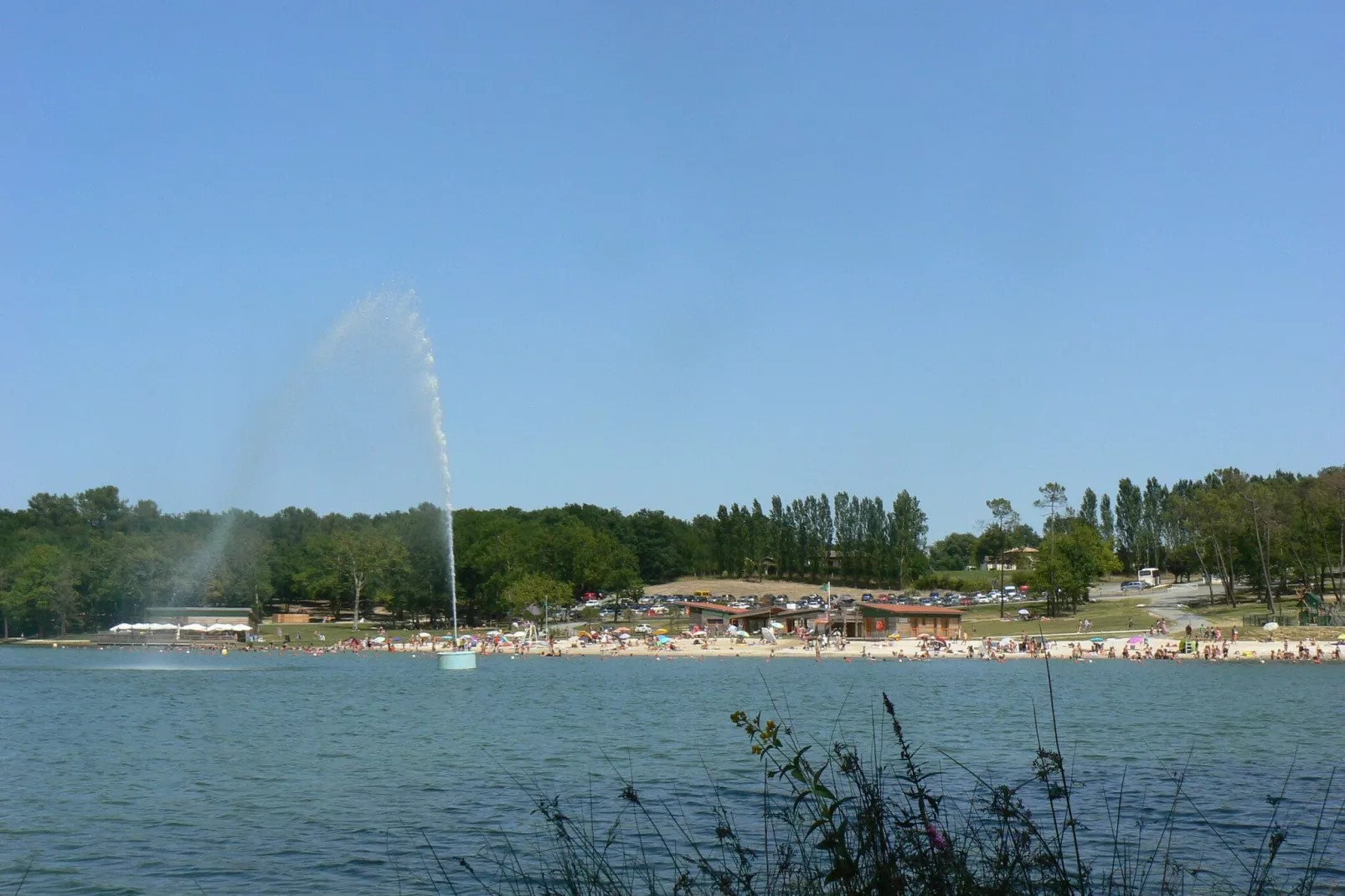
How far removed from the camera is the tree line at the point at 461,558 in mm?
115938

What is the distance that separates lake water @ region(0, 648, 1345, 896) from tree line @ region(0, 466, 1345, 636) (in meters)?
35.0

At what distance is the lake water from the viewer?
21516mm

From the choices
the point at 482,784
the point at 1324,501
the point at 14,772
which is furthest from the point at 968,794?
the point at 1324,501

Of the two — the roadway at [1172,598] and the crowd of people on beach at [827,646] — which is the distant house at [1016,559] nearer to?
the roadway at [1172,598]

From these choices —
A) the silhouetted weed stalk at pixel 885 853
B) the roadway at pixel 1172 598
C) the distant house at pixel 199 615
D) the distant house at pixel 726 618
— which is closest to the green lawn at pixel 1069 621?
the roadway at pixel 1172 598

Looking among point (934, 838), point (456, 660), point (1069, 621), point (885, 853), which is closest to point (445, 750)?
point (885, 853)

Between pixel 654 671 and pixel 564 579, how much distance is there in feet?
201

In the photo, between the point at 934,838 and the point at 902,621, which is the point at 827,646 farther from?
the point at 934,838

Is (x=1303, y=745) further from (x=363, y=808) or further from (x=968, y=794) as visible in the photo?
(x=363, y=808)

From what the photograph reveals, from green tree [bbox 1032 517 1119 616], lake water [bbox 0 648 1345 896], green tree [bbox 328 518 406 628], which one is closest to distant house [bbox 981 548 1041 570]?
green tree [bbox 1032 517 1119 616]

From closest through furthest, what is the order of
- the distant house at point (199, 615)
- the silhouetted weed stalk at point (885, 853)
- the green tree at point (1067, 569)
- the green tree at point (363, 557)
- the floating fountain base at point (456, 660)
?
the silhouetted weed stalk at point (885, 853)
the floating fountain base at point (456, 660)
the green tree at point (1067, 569)
the distant house at point (199, 615)
the green tree at point (363, 557)

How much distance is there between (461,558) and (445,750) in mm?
107827

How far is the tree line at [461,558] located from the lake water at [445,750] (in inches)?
1379

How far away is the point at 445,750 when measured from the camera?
3678 centimetres
